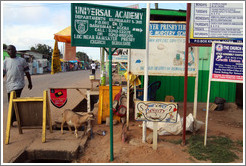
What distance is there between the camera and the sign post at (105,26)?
281 cm

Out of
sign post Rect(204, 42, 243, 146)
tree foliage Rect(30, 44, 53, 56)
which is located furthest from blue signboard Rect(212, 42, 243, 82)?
tree foliage Rect(30, 44, 53, 56)

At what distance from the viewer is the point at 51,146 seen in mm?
3533

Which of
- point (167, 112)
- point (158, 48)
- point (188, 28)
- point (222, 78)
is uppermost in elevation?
point (188, 28)

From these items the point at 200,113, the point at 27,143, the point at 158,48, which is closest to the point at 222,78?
the point at 158,48

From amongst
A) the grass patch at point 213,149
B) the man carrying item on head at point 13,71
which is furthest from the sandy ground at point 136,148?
the man carrying item on head at point 13,71

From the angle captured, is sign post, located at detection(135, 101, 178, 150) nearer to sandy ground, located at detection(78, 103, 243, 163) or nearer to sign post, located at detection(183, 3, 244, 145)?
sandy ground, located at detection(78, 103, 243, 163)

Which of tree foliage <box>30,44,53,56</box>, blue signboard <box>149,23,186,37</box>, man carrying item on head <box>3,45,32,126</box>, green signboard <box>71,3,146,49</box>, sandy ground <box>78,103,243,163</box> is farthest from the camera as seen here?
tree foliage <box>30,44,53,56</box>

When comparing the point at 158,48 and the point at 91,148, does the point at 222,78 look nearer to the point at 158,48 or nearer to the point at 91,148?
the point at 158,48

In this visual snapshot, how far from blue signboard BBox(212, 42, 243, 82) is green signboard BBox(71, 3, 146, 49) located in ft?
5.16

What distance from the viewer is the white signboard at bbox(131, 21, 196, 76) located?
4262 mm

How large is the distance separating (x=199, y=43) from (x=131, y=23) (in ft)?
5.09

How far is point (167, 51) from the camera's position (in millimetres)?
4367

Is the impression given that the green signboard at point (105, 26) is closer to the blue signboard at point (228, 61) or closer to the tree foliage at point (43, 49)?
the blue signboard at point (228, 61)

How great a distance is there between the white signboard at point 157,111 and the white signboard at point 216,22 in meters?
1.40
